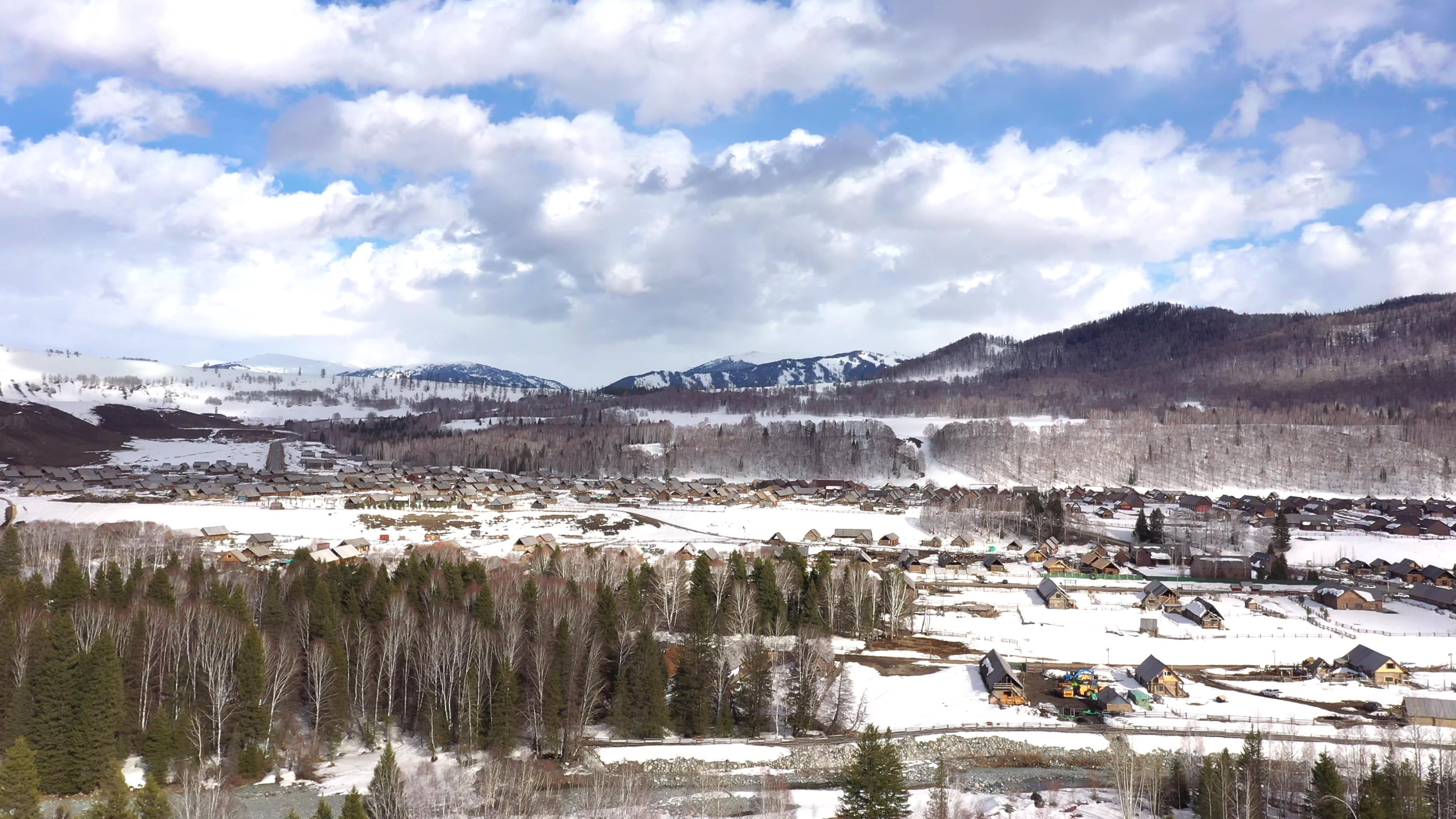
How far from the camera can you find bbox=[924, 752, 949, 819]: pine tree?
68.1 ft

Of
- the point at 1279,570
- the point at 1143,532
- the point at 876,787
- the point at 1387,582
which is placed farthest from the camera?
the point at 1143,532

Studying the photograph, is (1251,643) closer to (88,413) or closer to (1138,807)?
(1138,807)

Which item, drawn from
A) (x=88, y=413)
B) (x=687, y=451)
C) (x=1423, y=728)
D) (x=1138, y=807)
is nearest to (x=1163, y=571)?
(x=1423, y=728)

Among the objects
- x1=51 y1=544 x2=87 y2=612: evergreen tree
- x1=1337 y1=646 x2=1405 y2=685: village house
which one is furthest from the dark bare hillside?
x1=1337 y1=646 x2=1405 y2=685: village house

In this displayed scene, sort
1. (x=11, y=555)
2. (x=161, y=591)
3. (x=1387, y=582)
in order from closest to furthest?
(x=161, y=591)
(x=11, y=555)
(x=1387, y=582)

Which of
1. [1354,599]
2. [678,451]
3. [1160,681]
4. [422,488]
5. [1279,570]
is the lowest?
[1160,681]

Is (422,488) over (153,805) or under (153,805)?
over

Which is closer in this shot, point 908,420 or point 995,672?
point 995,672

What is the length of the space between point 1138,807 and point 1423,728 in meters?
14.1

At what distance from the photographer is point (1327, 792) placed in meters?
20.8

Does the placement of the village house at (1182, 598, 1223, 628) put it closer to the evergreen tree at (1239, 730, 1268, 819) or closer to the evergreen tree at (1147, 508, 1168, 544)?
the evergreen tree at (1147, 508, 1168, 544)

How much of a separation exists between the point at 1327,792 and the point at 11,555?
5640 centimetres

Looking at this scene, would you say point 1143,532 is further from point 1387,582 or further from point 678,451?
point 678,451

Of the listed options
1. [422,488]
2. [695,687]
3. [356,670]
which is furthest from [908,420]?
[356,670]
